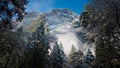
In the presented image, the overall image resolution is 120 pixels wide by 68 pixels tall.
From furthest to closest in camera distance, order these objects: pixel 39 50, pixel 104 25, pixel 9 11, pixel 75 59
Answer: pixel 75 59
pixel 39 50
pixel 104 25
pixel 9 11

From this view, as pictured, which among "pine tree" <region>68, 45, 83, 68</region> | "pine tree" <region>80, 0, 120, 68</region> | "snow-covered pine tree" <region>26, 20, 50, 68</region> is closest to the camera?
"pine tree" <region>80, 0, 120, 68</region>

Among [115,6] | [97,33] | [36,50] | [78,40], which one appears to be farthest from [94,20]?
[78,40]

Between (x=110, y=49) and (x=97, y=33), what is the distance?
76.6 inches

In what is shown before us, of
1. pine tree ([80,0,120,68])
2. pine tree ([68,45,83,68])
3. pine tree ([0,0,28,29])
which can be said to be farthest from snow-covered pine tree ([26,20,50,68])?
pine tree ([68,45,83,68])

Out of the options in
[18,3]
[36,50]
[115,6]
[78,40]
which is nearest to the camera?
[18,3]

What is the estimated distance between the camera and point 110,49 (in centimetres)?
1697

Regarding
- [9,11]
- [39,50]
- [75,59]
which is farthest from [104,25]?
[75,59]

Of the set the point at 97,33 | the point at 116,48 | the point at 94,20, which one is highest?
the point at 94,20

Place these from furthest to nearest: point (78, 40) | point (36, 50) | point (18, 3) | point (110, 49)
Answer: point (78, 40), point (36, 50), point (110, 49), point (18, 3)

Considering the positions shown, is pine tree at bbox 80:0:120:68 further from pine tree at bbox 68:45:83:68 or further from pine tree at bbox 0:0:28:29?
pine tree at bbox 68:45:83:68

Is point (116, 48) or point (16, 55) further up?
point (16, 55)

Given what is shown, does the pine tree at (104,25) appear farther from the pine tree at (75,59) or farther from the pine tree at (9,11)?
the pine tree at (75,59)

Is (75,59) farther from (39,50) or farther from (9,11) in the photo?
(9,11)

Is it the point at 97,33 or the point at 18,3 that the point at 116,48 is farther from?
the point at 18,3
